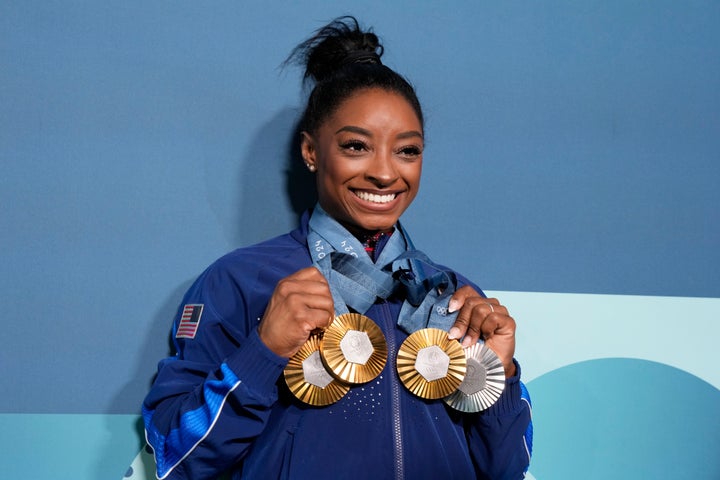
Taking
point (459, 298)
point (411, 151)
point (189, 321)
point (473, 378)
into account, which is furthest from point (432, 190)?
point (189, 321)

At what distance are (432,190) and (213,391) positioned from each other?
75cm

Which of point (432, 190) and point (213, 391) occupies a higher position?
point (432, 190)

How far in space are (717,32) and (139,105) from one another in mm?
1344

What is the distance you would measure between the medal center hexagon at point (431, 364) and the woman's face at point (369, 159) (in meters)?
0.25

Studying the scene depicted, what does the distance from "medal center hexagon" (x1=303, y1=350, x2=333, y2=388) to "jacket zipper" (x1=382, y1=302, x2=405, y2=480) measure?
0.37 ft

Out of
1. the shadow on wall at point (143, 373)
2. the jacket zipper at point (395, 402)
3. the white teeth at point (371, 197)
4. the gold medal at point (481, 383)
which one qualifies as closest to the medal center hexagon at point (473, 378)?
the gold medal at point (481, 383)

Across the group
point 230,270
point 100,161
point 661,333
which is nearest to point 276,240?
point 230,270

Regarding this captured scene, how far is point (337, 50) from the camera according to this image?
5.08ft

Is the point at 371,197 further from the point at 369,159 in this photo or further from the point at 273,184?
the point at 273,184

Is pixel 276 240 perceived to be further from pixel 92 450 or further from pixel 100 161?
pixel 92 450

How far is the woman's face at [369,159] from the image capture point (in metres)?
1.38

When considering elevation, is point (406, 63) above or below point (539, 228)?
above

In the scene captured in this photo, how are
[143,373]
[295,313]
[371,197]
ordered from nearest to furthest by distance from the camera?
1. [295,313]
2. [371,197]
3. [143,373]

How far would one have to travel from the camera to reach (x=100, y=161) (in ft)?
5.03
